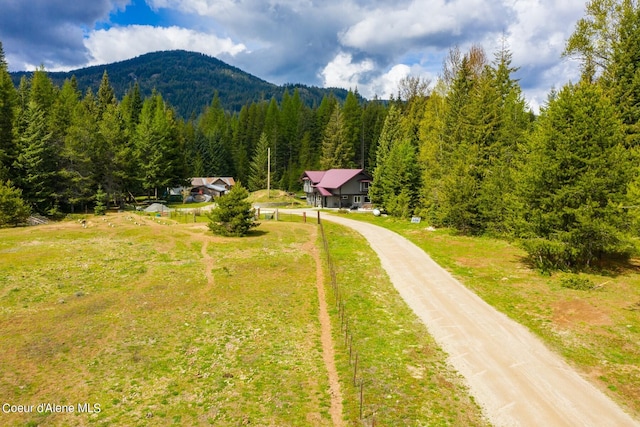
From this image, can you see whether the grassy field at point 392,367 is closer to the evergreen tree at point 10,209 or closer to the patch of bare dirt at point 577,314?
the patch of bare dirt at point 577,314

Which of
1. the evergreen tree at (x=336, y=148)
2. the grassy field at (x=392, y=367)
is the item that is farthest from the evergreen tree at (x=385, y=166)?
the grassy field at (x=392, y=367)

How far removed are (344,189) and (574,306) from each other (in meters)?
54.4

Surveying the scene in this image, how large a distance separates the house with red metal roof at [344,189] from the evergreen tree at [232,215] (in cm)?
3495

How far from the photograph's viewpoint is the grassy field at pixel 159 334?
1338 cm

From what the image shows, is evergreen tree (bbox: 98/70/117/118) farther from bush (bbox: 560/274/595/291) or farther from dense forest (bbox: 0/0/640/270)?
bush (bbox: 560/274/595/291)

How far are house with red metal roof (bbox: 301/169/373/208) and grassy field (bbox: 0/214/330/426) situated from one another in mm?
40181

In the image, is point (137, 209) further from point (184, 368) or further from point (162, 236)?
point (184, 368)

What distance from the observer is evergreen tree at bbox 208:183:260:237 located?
130ft

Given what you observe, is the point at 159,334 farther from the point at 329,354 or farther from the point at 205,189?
the point at 205,189

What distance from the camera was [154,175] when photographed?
7375 cm

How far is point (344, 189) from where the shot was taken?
245ft

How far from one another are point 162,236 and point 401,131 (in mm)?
46979

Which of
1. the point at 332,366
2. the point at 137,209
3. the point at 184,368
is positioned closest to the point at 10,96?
the point at 137,209

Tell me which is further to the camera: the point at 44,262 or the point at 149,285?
the point at 44,262
